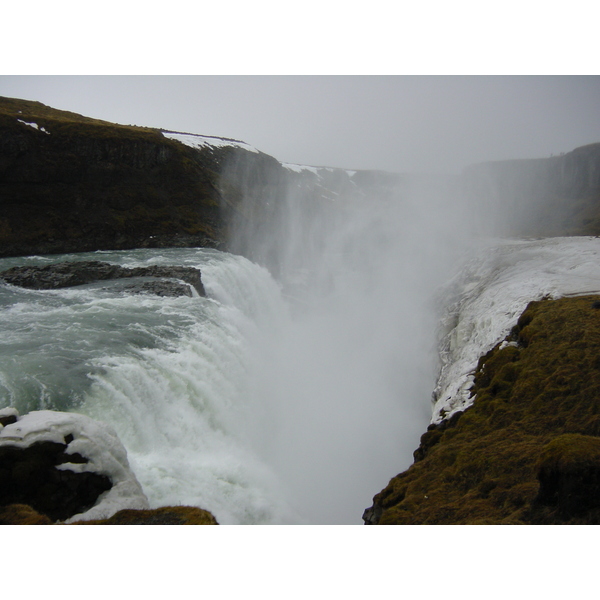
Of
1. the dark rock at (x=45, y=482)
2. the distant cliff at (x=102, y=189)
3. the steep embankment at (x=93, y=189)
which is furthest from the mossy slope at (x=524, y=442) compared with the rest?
the steep embankment at (x=93, y=189)

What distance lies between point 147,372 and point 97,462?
4516 mm

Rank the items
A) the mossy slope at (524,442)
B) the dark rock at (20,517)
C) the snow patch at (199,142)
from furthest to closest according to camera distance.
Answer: the snow patch at (199,142) < the mossy slope at (524,442) < the dark rock at (20,517)

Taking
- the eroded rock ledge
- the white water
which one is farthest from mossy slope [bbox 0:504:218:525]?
the eroded rock ledge

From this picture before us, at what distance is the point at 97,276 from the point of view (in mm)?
21781

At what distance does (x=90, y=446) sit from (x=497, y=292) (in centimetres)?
1882

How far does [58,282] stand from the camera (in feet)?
64.2

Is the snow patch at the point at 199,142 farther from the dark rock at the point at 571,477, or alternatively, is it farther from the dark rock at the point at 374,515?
the dark rock at the point at 571,477

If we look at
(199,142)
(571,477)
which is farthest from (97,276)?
(199,142)

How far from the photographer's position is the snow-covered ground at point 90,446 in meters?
6.66

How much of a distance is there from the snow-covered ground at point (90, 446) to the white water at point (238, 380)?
0.77 metres

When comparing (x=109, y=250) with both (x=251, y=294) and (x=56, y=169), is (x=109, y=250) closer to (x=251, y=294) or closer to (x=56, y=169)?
(x=56, y=169)

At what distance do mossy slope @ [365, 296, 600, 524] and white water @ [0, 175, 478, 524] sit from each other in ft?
13.2

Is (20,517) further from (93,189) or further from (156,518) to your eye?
(93,189)

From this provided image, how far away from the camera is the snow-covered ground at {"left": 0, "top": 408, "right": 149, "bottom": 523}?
21.9 feet
